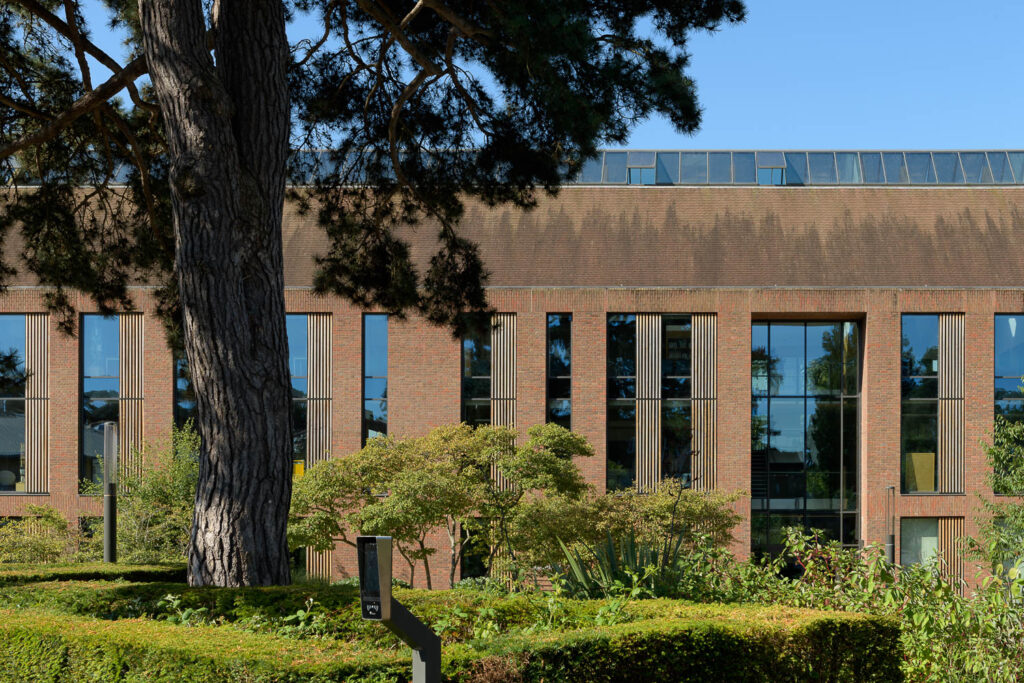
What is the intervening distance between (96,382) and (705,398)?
16.4 meters

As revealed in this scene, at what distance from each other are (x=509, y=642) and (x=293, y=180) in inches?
386

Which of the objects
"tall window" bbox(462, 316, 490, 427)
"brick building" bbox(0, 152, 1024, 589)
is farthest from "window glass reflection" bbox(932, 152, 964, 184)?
"tall window" bbox(462, 316, 490, 427)

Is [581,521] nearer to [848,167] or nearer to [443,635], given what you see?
[443,635]

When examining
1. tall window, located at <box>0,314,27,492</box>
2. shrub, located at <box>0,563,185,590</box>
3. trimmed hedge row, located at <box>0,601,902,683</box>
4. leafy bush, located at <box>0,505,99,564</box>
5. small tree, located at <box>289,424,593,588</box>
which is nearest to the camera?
trimmed hedge row, located at <box>0,601,902,683</box>

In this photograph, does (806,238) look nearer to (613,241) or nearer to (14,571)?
(613,241)

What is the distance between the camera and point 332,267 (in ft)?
45.5

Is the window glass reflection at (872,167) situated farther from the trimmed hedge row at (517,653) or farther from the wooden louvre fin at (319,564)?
the trimmed hedge row at (517,653)

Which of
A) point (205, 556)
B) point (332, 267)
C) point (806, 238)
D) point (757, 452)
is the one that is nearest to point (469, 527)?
point (332, 267)

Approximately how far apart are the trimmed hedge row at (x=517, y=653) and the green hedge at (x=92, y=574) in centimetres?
303

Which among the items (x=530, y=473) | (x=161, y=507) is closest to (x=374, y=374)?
(x=161, y=507)

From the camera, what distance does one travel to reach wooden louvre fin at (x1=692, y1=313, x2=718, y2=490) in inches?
1087

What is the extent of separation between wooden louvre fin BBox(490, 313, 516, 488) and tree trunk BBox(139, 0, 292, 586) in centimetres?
1906

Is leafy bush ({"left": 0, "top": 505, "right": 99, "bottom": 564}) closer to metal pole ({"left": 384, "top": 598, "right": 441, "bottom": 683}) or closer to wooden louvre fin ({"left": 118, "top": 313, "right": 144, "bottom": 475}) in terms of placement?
wooden louvre fin ({"left": 118, "top": 313, "right": 144, "bottom": 475})

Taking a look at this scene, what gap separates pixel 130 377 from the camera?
91.9 feet
